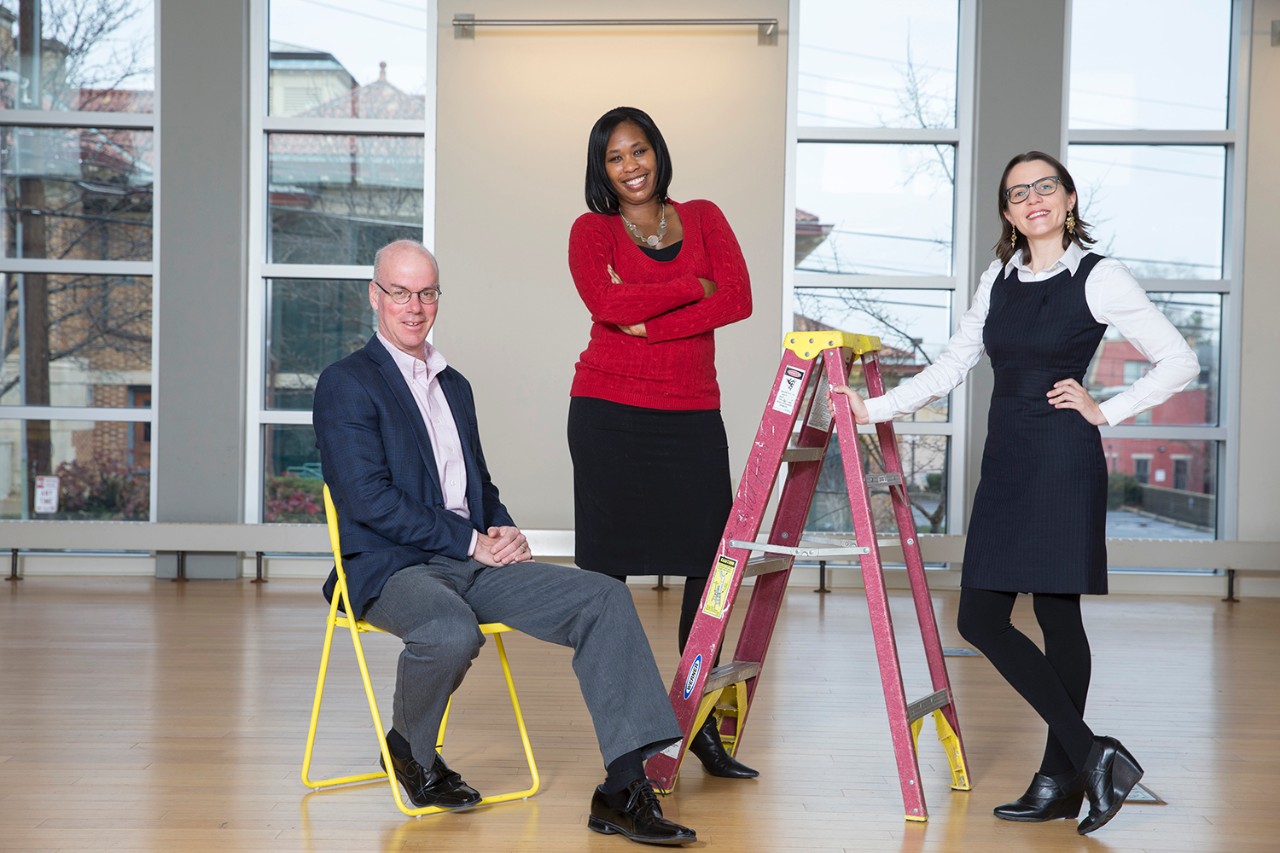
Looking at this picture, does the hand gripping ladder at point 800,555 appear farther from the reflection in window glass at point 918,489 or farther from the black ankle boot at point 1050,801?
the reflection in window glass at point 918,489

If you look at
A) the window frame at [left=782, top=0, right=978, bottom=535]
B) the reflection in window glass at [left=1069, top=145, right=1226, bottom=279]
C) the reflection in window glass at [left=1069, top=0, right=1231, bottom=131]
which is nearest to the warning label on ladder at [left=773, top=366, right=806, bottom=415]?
the window frame at [left=782, top=0, right=978, bottom=535]

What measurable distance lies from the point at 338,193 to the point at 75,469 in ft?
7.19

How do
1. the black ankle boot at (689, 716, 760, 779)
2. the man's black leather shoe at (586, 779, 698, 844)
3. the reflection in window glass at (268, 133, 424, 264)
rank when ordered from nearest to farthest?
the man's black leather shoe at (586, 779, 698, 844)
the black ankle boot at (689, 716, 760, 779)
the reflection in window glass at (268, 133, 424, 264)

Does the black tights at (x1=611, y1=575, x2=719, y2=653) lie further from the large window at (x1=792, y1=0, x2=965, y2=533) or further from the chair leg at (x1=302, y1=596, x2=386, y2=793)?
the large window at (x1=792, y1=0, x2=965, y2=533)

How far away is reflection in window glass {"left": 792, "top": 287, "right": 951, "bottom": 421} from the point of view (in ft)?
21.8

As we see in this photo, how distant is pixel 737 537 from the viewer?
2.54 metres

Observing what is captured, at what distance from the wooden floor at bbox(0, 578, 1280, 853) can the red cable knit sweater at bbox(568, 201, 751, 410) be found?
0.95 meters

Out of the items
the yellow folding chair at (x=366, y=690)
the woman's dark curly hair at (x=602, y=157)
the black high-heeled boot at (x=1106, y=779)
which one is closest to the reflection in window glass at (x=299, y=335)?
the woman's dark curly hair at (x=602, y=157)

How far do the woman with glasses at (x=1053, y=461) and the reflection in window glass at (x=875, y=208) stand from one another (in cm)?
418

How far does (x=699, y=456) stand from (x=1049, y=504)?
0.84m

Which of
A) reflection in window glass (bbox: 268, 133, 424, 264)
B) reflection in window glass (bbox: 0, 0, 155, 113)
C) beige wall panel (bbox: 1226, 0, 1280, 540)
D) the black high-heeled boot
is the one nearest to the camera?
the black high-heeled boot

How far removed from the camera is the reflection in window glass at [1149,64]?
6539 millimetres

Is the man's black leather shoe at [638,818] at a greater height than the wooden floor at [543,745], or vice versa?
the man's black leather shoe at [638,818]

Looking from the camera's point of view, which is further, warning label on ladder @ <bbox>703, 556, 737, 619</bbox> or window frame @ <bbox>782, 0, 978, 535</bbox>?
window frame @ <bbox>782, 0, 978, 535</bbox>
